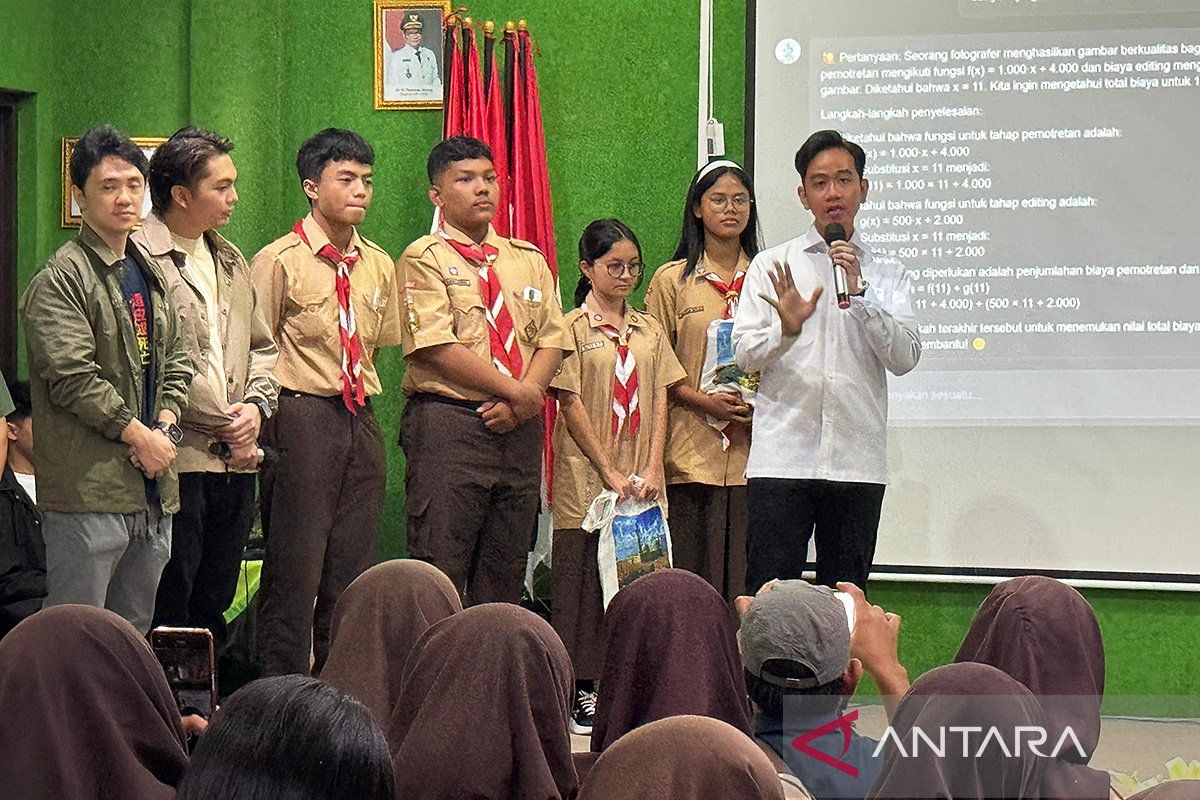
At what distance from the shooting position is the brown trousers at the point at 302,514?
13.0ft

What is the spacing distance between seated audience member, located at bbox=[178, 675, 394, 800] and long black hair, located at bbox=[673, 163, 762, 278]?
3133mm

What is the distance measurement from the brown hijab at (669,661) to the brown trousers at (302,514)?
5.92 feet

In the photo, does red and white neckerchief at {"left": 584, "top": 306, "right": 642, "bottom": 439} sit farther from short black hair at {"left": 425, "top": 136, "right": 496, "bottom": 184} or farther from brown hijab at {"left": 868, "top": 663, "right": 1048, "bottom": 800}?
brown hijab at {"left": 868, "top": 663, "right": 1048, "bottom": 800}

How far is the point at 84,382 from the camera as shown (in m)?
3.27

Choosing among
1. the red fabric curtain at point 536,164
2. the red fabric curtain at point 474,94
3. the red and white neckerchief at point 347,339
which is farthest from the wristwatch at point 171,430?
the red fabric curtain at point 474,94

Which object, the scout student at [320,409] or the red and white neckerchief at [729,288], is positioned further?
the red and white neckerchief at [729,288]

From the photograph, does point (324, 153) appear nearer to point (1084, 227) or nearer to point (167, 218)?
point (167, 218)

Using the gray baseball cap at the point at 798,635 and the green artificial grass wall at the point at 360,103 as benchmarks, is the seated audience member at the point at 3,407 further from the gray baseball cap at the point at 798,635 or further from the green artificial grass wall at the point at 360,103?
the gray baseball cap at the point at 798,635

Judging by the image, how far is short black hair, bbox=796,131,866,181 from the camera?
3873 mm

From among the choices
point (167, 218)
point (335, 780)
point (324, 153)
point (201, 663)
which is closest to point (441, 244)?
point (324, 153)

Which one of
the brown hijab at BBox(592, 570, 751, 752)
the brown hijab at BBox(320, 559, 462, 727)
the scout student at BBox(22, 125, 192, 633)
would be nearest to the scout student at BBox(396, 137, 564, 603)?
the scout student at BBox(22, 125, 192, 633)

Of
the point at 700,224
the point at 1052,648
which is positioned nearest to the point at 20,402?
the point at 700,224

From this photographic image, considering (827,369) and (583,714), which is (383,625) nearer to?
(827,369)

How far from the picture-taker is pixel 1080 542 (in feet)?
15.4
